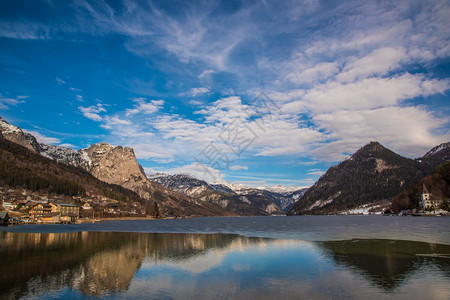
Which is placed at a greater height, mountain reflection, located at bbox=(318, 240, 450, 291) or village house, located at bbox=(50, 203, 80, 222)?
village house, located at bbox=(50, 203, 80, 222)

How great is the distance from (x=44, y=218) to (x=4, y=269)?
551ft

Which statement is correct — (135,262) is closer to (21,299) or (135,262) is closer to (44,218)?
(21,299)

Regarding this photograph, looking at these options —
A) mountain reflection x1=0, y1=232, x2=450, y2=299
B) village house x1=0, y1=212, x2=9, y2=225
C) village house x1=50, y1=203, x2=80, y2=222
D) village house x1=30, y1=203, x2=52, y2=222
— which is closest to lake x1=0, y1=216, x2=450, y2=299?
mountain reflection x1=0, y1=232, x2=450, y2=299

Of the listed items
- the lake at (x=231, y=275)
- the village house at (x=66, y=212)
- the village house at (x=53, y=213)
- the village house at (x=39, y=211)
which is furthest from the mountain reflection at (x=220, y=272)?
the village house at (x=39, y=211)

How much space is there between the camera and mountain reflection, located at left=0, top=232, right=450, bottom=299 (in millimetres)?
25391

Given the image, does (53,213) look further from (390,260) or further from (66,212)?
(390,260)

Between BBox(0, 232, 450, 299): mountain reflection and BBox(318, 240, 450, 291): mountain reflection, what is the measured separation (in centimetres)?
9

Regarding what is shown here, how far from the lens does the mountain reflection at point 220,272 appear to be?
83.3ft

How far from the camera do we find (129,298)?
23.5 metres

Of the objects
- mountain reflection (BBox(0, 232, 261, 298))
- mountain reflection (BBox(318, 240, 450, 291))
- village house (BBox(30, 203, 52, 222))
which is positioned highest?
village house (BBox(30, 203, 52, 222))

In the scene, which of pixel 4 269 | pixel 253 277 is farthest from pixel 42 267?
pixel 253 277

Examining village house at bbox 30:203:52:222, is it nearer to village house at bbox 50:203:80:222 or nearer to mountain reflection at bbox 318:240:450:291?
village house at bbox 50:203:80:222

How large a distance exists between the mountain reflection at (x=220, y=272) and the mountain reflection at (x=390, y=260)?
9 cm

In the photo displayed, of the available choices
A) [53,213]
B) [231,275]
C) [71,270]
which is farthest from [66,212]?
[231,275]
